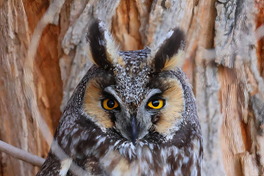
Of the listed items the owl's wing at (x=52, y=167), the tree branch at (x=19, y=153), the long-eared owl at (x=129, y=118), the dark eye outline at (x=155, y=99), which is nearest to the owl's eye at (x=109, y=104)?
the long-eared owl at (x=129, y=118)

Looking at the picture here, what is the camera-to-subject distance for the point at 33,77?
104 inches

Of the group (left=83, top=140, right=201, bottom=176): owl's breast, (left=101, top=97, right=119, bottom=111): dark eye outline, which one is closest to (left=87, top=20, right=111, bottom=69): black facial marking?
(left=101, top=97, right=119, bottom=111): dark eye outline

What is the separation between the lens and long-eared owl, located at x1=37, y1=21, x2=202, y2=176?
1833 mm

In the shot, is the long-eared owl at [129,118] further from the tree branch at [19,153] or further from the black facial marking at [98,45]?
the tree branch at [19,153]

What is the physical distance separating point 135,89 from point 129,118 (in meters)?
0.12

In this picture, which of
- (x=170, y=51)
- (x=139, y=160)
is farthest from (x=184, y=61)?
(x=139, y=160)

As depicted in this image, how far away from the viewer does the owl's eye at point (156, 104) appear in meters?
1.87

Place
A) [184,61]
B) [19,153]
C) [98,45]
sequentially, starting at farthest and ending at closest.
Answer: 1. [184,61]
2. [19,153]
3. [98,45]

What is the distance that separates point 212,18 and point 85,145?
1.01 meters

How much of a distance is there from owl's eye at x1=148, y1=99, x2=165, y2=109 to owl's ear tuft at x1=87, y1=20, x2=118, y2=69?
22cm

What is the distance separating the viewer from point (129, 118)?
183 centimetres

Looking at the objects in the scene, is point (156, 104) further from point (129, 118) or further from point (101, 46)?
point (101, 46)

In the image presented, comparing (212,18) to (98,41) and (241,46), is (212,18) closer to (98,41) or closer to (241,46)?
(241,46)

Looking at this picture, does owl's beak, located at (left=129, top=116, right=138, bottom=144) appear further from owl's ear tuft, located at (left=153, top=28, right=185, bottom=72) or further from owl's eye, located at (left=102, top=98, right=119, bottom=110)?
owl's ear tuft, located at (left=153, top=28, right=185, bottom=72)
